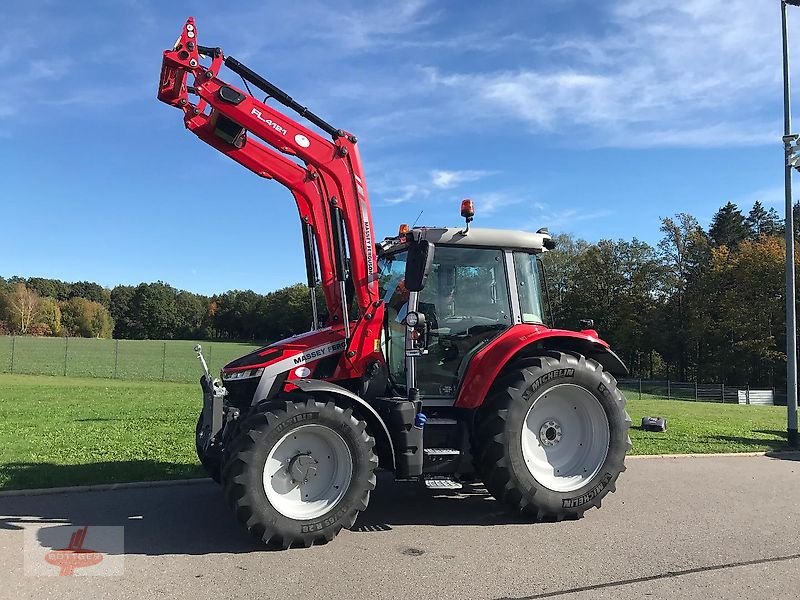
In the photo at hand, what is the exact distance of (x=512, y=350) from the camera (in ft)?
20.2

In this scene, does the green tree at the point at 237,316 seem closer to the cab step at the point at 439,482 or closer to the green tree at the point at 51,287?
the green tree at the point at 51,287

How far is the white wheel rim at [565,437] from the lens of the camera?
6.41m

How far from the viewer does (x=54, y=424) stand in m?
12.6

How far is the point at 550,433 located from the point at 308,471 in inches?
94.9

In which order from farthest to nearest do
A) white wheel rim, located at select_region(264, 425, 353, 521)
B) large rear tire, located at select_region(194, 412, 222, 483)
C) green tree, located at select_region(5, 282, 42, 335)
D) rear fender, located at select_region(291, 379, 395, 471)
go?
green tree, located at select_region(5, 282, 42, 335), large rear tire, located at select_region(194, 412, 222, 483), rear fender, located at select_region(291, 379, 395, 471), white wheel rim, located at select_region(264, 425, 353, 521)

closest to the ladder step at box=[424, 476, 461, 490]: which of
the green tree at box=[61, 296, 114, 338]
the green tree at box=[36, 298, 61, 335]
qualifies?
the green tree at box=[61, 296, 114, 338]

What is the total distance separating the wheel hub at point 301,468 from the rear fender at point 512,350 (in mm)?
1519

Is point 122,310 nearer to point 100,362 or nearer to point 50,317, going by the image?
point 50,317

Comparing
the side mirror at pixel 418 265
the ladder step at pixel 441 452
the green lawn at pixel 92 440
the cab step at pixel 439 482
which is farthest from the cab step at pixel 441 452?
the green lawn at pixel 92 440

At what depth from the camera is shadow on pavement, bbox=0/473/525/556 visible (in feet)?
17.8

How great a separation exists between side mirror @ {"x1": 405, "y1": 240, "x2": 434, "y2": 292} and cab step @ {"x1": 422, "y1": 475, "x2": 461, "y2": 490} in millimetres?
1731

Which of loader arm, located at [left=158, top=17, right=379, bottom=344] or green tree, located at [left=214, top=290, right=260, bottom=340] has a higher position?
green tree, located at [left=214, top=290, right=260, bottom=340]

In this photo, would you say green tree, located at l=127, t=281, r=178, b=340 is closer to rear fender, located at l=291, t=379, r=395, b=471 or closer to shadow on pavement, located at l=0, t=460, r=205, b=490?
shadow on pavement, located at l=0, t=460, r=205, b=490

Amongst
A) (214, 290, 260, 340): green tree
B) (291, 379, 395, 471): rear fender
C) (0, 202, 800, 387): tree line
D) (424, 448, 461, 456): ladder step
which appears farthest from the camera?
(214, 290, 260, 340): green tree
